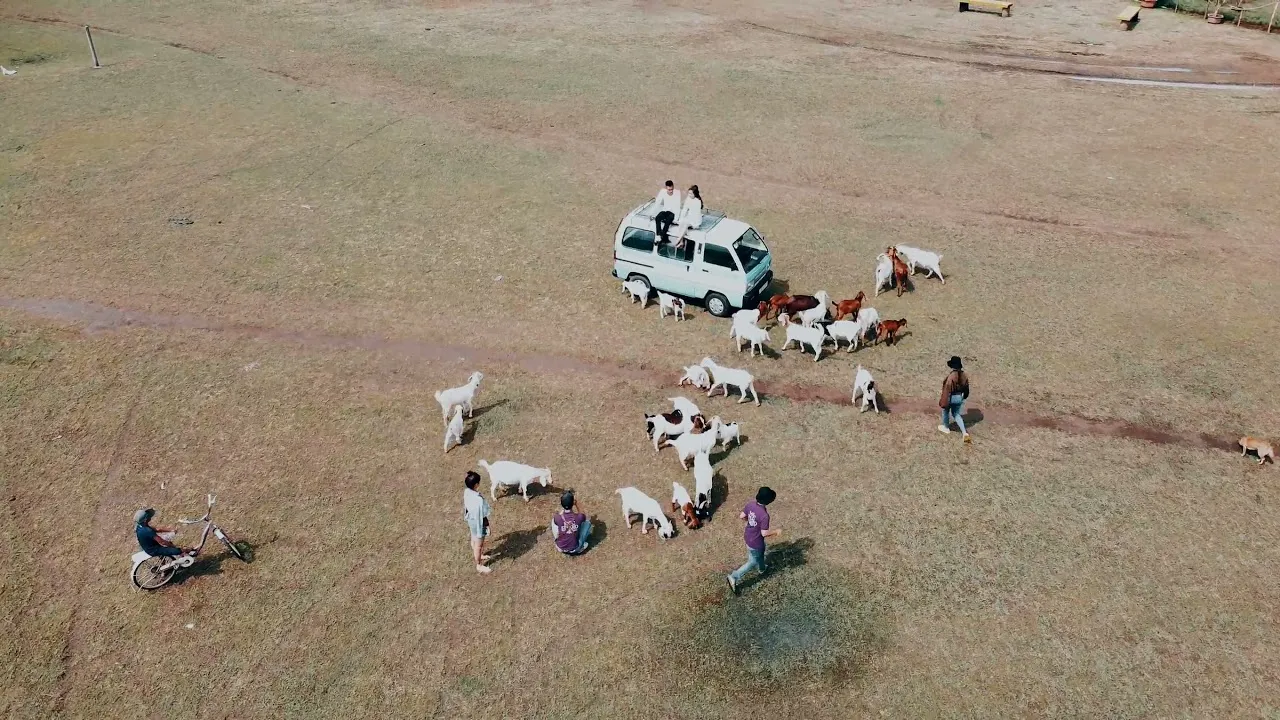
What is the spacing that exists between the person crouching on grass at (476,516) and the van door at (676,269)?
8.93 metres

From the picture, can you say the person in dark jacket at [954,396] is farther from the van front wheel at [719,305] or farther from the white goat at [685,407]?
the van front wheel at [719,305]

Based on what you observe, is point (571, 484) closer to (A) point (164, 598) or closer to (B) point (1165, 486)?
(A) point (164, 598)

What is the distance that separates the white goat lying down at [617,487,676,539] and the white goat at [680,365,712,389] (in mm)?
4023

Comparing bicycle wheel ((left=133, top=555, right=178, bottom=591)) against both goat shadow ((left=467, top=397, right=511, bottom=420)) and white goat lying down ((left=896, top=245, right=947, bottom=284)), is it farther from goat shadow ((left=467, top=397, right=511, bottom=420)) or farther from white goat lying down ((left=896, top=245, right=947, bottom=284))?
white goat lying down ((left=896, top=245, right=947, bottom=284))

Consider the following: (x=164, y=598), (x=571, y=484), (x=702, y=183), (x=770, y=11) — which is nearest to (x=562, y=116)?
(x=702, y=183)

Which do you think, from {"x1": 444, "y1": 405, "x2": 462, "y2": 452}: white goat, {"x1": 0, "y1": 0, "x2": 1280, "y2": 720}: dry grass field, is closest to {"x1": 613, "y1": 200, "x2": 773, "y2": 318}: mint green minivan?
{"x1": 0, "y1": 0, "x2": 1280, "y2": 720}: dry grass field

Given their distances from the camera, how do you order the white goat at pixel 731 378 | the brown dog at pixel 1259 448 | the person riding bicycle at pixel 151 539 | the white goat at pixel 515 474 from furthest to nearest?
the white goat at pixel 731 378 → the brown dog at pixel 1259 448 → the white goat at pixel 515 474 → the person riding bicycle at pixel 151 539

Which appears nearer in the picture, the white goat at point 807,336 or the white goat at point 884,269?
the white goat at point 807,336

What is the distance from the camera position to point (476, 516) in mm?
13117

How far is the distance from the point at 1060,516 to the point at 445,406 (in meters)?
11.7

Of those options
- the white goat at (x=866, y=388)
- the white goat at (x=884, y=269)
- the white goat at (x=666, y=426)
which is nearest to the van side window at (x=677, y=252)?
the white goat at (x=884, y=269)

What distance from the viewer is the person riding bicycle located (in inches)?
500

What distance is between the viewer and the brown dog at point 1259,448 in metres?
15.6

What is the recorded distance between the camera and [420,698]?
11.8 metres
